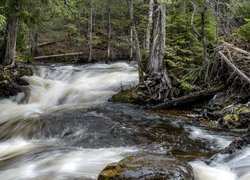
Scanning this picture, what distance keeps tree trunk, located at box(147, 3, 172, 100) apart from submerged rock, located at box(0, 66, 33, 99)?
5354mm

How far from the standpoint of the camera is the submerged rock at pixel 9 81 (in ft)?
45.8

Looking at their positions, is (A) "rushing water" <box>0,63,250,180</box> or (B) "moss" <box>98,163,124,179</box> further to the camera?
(A) "rushing water" <box>0,63,250,180</box>

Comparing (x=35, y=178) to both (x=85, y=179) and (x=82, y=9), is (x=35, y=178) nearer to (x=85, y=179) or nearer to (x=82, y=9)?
(x=85, y=179)

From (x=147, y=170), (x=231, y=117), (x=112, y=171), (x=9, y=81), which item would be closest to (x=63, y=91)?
(x=9, y=81)

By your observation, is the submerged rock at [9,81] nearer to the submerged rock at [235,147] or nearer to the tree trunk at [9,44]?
the tree trunk at [9,44]

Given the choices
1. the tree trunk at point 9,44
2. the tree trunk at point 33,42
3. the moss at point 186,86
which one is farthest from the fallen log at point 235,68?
the tree trunk at point 33,42

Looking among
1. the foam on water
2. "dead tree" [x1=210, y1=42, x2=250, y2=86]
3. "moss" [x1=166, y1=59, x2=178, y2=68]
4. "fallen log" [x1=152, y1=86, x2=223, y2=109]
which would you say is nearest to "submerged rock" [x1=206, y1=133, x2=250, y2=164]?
"dead tree" [x1=210, y1=42, x2=250, y2=86]

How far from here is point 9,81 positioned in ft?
47.1

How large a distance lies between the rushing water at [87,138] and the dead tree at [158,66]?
102 centimetres

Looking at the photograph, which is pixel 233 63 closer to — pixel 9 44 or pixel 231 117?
pixel 231 117

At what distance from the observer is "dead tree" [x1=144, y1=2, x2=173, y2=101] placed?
12.6 meters

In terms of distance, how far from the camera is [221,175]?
21.7ft

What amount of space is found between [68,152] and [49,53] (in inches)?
784

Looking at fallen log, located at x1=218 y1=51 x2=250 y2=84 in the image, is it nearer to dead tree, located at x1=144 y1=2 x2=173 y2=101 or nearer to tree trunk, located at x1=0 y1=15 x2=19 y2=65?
dead tree, located at x1=144 y1=2 x2=173 y2=101
